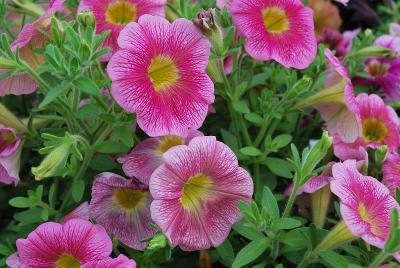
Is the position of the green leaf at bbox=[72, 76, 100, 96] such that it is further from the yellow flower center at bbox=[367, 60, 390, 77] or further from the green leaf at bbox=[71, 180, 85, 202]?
the yellow flower center at bbox=[367, 60, 390, 77]

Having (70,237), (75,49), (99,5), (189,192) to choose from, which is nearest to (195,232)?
(189,192)

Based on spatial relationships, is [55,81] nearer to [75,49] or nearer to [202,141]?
[75,49]

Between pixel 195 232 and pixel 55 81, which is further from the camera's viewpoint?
pixel 55 81

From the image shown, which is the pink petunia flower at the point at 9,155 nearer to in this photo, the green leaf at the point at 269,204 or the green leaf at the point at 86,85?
the green leaf at the point at 86,85

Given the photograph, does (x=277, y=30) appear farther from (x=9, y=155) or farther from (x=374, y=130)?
(x=9, y=155)

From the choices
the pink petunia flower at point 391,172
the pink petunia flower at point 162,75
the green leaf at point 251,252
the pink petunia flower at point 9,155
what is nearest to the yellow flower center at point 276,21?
the pink petunia flower at point 162,75

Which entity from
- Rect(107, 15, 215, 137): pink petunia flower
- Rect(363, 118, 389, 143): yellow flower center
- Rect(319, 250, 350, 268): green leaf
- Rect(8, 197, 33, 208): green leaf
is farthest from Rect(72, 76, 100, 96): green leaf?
Rect(363, 118, 389, 143): yellow flower center
